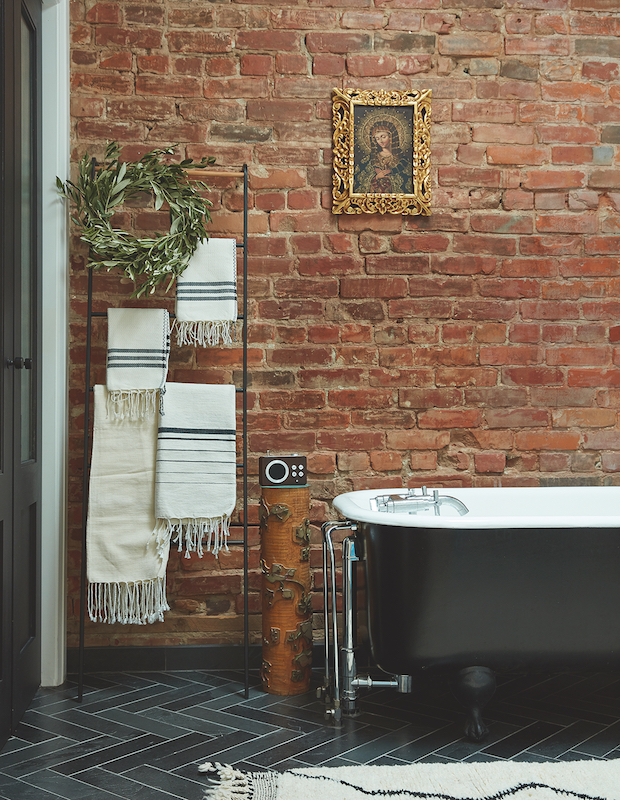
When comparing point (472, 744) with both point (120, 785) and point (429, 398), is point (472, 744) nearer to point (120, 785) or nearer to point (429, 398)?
point (120, 785)

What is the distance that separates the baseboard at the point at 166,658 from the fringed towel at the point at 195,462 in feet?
1.53

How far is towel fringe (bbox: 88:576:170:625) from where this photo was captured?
8.50 ft

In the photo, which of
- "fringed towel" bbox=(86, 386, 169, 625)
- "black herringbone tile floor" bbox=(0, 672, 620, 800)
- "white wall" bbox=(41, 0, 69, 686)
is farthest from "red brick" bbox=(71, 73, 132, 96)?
"black herringbone tile floor" bbox=(0, 672, 620, 800)

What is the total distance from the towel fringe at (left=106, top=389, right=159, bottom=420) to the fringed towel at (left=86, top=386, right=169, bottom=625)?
0.02 meters

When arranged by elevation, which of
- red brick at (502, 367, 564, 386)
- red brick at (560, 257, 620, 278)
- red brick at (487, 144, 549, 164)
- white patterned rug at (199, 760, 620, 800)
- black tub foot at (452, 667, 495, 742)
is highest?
red brick at (487, 144, 549, 164)

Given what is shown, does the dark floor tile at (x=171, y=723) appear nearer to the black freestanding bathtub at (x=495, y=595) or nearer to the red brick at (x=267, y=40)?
the black freestanding bathtub at (x=495, y=595)

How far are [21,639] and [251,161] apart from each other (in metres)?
1.89

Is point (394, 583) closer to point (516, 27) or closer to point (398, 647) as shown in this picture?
point (398, 647)

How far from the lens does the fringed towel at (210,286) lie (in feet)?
8.55

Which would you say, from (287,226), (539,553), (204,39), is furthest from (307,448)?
(204,39)

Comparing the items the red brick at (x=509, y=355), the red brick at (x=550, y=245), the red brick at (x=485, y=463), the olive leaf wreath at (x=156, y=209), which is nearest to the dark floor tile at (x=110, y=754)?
the olive leaf wreath at (x=156, y=209)

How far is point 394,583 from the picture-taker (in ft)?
6.84

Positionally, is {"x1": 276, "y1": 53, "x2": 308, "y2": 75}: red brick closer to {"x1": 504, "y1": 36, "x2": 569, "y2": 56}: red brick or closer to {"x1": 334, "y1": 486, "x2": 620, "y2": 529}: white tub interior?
{"x1": 504, "y1": 36, "x2": 569, "y2": 56}: red brick

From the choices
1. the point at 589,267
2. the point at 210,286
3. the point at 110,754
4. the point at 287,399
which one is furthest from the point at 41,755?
the point at 589,267
